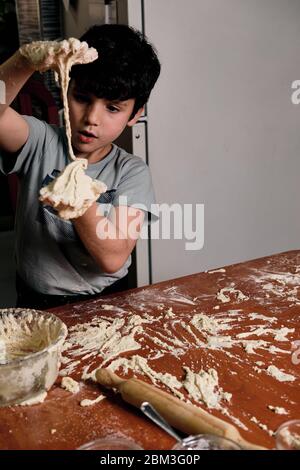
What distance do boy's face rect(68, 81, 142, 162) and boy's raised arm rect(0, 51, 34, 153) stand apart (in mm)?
158

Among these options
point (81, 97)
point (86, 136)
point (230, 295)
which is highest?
point (81, 97)

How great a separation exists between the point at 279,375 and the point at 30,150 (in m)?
0.99

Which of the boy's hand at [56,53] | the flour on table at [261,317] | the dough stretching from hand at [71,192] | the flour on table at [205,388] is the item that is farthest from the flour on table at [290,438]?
the boy's hand at [56,53]

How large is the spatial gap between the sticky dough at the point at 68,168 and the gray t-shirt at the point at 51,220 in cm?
39

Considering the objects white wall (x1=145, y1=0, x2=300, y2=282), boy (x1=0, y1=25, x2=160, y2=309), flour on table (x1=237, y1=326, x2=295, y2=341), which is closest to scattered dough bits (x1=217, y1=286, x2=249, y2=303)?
flour on table (x1=237, y1=326, x2=295, y2=341)

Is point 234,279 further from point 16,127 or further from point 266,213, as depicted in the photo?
point 266,213

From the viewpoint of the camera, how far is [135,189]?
Answer: 146 centimetres

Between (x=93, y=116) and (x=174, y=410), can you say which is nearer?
(x=174, y=410)

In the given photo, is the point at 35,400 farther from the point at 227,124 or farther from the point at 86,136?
the point at 227,124

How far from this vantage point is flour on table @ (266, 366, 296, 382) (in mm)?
911

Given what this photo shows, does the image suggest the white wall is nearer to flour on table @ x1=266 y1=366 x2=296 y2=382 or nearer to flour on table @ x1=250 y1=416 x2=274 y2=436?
flour on table @ x1=266 y1=366 x2=296 y2=382

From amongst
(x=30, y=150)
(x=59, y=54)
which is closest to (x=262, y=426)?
(x=59, y=54)
